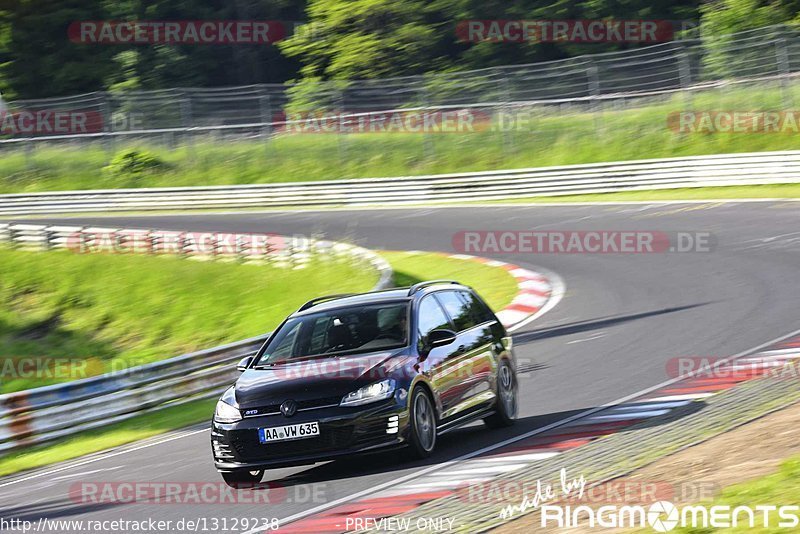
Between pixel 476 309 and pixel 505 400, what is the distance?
899 millimetres

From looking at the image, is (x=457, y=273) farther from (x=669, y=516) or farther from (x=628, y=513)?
(x=669, y=516)

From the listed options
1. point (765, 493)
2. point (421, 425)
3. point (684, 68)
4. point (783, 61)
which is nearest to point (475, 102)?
point (684, 68)

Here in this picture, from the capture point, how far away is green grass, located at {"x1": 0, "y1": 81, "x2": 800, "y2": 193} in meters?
33.7

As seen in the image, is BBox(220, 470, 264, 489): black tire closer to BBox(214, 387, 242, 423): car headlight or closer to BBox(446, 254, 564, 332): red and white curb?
BBox(214, 387, 242, 423): car headlight

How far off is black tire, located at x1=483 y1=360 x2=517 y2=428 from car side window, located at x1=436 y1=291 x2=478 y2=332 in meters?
0.49

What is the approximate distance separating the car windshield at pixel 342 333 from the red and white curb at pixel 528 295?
708 centimetres

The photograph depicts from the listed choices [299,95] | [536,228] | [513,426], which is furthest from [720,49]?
[513,426]

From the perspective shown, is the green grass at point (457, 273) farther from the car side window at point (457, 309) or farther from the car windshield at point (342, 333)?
the car windshield at point (342, 333)

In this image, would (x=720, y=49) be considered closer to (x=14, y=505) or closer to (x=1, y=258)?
(x=1, y=258)

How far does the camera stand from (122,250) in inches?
1145

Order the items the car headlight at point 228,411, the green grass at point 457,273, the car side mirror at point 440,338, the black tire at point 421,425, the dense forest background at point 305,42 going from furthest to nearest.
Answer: the dense forest background at point 305,42, the green grass at point 457,273, the car side mirror at point 440,338, the car headlight at point 228,411, the black tire at point 421,425

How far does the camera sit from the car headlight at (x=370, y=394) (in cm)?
879

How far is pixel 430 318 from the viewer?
10055 mm

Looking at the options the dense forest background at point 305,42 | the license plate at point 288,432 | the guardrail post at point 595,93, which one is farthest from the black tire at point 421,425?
the dense forest background at point 305,42
